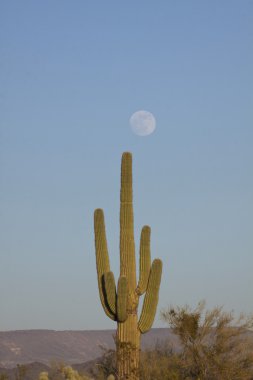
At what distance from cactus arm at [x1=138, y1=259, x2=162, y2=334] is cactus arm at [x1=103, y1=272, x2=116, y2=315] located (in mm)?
1110

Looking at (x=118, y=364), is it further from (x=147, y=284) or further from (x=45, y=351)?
(x=45, y=351)

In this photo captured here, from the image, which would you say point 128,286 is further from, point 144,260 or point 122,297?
point 144,260

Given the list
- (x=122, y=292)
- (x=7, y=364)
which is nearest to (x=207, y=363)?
(x=122, y=292)

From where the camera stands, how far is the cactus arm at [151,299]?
2559 centimetres

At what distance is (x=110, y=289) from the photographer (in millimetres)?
24922

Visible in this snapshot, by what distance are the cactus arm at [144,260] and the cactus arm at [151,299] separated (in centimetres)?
18

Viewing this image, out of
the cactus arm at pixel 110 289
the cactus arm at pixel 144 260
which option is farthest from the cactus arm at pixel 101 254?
the cactus arm at pixel 144 260

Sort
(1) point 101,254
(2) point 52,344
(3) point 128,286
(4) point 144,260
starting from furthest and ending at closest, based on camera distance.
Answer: (2) point 52,344 < (4) point 144,260 < (1) point 101,254 < (3) point 128,286

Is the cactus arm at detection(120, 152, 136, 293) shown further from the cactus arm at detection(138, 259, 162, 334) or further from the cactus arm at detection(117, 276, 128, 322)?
the cactus arm at detection(117, 276, 128, 322)

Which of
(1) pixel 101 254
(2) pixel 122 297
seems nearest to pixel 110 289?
(2) pixel 122 297

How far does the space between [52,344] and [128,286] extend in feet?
411

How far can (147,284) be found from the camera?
25.9 meters

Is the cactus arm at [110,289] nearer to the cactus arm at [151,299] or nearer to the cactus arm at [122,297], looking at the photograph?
the cactus arm at [122,297]

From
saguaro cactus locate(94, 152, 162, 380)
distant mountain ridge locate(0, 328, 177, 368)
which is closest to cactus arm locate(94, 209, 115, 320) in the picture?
saguaro cactus locate(94, 152, 162, 380)
